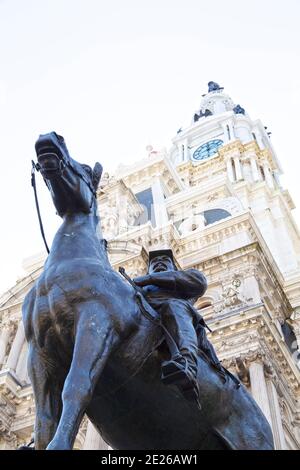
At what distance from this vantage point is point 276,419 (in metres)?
15.8

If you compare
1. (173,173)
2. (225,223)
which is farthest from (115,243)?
(173,173)

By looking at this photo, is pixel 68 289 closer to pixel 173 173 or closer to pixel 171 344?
pixel 171 344

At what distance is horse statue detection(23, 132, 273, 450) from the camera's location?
465 cm

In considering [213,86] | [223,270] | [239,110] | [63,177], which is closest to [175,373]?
[63,177]

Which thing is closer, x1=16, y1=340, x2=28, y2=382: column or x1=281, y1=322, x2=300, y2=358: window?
x1=16, y1=340, x2=28, y2=382: column

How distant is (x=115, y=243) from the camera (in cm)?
2425

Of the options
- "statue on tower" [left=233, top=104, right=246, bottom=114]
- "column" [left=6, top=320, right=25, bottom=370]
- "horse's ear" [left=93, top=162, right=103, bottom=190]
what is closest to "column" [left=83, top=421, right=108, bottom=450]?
"column" [left=6, top=320, right=25, bottom=370]

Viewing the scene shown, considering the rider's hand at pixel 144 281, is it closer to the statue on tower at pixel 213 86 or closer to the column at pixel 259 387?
the column at pixel 259 387

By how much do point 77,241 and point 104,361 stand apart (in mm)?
1218

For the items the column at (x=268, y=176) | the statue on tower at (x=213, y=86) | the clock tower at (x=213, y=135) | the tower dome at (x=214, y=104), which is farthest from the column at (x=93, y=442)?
the statue on tower at (x=213, y=86)

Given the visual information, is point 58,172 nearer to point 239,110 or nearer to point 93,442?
point 93,442

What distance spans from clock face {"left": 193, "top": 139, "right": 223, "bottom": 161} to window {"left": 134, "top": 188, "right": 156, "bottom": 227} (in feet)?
54.8

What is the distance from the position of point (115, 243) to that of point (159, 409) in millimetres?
19347

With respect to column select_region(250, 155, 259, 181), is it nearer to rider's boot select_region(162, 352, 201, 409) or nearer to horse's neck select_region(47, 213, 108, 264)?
horse's neck select_region(47, 213, 108, 264)
